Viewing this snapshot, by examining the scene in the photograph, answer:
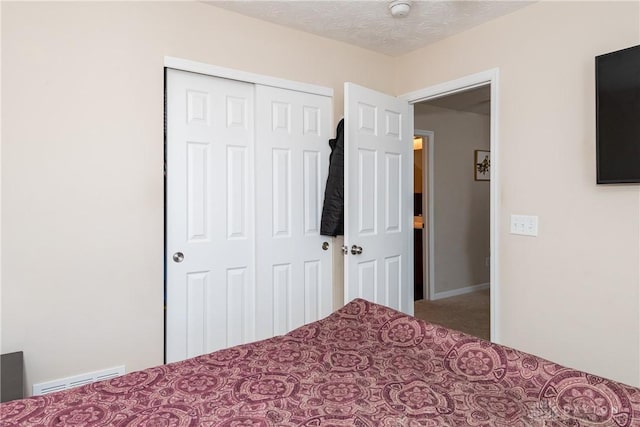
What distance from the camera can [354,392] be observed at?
3.80ft

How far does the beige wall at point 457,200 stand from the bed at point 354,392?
148 inches

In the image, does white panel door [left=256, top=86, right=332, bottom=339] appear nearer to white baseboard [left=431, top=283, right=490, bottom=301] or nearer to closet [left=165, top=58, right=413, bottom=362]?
closet [left=165, top=58, right=413, bottom=362]

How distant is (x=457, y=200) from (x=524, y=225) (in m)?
2.81

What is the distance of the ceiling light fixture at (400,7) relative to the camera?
2.29m

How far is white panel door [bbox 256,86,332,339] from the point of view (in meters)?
2.67

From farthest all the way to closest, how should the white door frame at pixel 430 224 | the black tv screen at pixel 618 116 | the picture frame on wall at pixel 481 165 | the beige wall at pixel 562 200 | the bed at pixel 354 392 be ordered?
1. the picture frame on wall at pixel 481 165
2. the white door frame at pixel 430 224
3. the beige wall at pixel 562 200
4. the black tv screen at pixel 618 116
5. the bed at pixel 354 392

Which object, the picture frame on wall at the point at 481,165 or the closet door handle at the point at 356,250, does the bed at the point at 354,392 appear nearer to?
→ the closet door handle at the point at 356,250

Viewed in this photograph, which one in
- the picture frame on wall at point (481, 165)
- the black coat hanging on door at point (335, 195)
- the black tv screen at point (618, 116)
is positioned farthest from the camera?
the picture frame on wall at point (481, 165)

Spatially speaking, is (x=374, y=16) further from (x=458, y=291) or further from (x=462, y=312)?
(x=458, y=291)

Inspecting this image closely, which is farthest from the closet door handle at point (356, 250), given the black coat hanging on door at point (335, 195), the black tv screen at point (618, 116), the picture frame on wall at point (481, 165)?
the picture frame on wall at point (481, 165)

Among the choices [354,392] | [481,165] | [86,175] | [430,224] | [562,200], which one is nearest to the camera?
[354,392]

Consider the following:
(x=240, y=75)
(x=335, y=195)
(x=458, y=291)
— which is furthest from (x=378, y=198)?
(x=458, y=291)

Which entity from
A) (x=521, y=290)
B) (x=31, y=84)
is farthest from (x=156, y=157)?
(x=521, y=290)

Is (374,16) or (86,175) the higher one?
(374,16)
